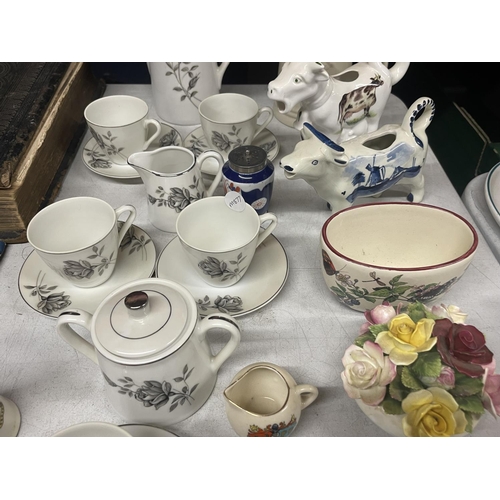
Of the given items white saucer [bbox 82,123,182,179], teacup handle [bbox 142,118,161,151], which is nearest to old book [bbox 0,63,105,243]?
white saucer [bbox 82,123,182,179]

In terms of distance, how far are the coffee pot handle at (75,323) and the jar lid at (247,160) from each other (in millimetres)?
405

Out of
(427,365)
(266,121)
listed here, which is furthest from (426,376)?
(266,121)

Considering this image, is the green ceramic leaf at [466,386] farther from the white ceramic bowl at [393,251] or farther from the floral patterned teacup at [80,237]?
the floral patterned teacup at [80,237]

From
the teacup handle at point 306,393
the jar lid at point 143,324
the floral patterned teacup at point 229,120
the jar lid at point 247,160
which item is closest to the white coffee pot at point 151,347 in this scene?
the jar lid at point 143,324

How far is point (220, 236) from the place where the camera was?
0.86 meters

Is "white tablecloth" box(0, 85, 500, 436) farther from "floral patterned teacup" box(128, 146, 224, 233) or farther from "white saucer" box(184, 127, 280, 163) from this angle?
"white saucer" box(184, 127, 280, 163)

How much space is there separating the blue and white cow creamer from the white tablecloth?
4.8 inches

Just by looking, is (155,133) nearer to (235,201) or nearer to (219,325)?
(235,201)

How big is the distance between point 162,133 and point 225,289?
1.74ft

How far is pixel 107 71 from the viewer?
5.64 ft

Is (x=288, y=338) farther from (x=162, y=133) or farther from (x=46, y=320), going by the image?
(x=162, y=133)

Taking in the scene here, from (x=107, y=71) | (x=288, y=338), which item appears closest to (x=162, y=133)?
(x=288, y=338)

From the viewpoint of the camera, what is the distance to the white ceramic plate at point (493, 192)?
2.97ft

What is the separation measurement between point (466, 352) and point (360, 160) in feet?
1.40
